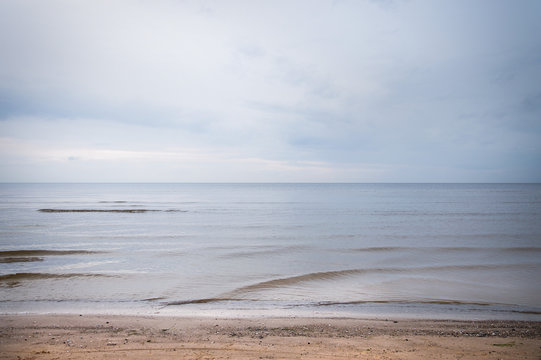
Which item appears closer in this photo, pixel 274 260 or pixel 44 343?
pixel 44 343

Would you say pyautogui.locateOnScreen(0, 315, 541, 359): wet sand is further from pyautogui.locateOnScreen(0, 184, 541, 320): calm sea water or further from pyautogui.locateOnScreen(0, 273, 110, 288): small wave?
pyautogui.locateOnScreen(0, 273, 110, 288): small wave

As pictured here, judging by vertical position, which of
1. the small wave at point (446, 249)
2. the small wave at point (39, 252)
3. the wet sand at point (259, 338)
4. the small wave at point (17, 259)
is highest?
the wet sand at point (259, 338)

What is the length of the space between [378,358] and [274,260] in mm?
11216

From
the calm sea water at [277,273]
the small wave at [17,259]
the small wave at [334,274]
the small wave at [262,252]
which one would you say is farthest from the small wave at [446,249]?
the small wave at [17,259]

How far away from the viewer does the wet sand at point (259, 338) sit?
6.18 metres

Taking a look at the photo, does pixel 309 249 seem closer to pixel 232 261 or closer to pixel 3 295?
pixel 232 261

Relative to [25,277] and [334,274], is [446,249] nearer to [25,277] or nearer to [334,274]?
[334,274]

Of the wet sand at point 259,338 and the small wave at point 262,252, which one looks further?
the small wave at point 262,252

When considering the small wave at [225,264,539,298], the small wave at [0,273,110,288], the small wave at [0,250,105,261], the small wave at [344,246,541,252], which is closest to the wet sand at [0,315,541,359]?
the small wave at [225,264,539,298]

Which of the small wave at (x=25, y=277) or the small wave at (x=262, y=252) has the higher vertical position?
the small wave at (x=25, y=277)

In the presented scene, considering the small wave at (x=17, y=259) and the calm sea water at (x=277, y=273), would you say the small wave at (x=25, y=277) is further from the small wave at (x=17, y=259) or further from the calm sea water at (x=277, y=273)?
the small wave at (x=17, y=259)

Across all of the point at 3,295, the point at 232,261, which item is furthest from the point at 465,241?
the point at 3,295

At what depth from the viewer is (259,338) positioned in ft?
23.0

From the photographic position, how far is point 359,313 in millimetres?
9336
